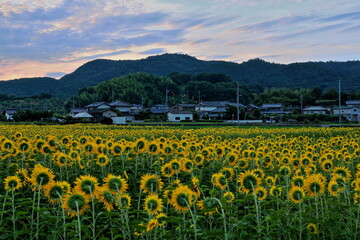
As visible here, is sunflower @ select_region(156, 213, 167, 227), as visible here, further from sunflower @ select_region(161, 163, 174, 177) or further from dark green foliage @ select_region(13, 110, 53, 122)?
dark green foliage @ select_region(13, 110, 53, 122)

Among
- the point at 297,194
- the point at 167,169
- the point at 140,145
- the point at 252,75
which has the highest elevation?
the point at 252,75

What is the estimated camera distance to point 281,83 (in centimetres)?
→ 16075

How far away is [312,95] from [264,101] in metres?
15.5

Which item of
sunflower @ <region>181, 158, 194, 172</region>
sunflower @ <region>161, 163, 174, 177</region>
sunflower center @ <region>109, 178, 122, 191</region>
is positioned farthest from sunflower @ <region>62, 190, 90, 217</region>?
sunflower @ <region>181, 158, 194, 172</region>

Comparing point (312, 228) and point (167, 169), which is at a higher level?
point (167, 169)

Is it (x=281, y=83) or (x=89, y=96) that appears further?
(x=281, y=83)

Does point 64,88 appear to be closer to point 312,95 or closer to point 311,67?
point 312,95

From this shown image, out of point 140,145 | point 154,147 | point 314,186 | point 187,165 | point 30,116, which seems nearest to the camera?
point 314,186

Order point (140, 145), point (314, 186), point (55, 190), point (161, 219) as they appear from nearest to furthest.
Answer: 1. point (161, 219)
2. point (55, 190)
3. point (314, 186)
4. point (140, 145)

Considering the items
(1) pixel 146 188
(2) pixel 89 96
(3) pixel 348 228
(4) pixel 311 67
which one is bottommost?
(3) pixel 348 228

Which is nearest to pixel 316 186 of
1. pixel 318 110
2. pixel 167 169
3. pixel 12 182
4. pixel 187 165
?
pixel 187 165

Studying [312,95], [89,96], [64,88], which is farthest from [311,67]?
[64,88]

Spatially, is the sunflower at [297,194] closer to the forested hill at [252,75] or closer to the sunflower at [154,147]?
the sunflower at [154,147]

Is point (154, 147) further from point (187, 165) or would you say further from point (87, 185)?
point (87, 185)
